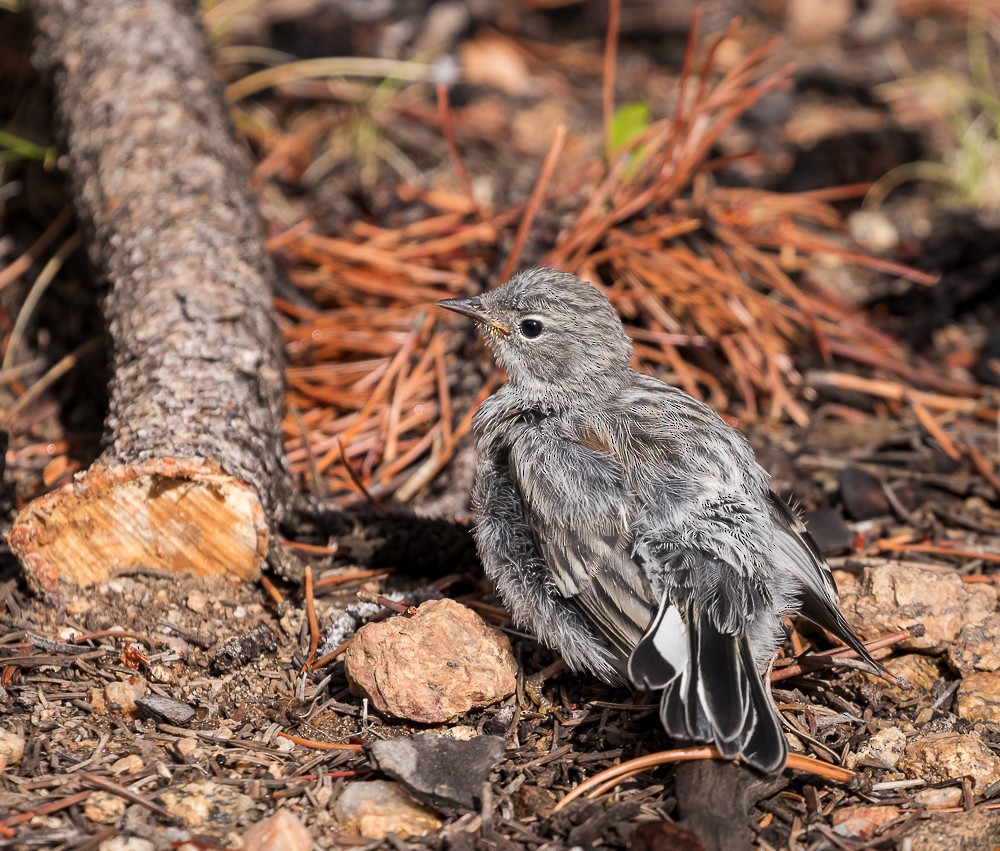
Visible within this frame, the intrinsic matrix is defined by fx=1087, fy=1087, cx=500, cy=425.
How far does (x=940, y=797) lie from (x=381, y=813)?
1812 millimetres

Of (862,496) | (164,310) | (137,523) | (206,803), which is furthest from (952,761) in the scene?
(164,310)

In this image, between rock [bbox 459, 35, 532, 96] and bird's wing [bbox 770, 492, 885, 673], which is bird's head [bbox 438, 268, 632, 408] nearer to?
bird's wing [bbox 770, 492, 885, 673]

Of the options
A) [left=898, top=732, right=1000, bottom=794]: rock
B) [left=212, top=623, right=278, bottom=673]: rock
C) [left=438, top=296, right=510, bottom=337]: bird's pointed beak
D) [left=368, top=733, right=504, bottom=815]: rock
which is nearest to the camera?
[left=368, top=733, right=504, bottom=815]: rock

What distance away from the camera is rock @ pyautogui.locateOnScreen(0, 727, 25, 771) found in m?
3.44

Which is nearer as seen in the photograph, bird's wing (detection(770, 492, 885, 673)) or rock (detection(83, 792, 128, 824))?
rock (detection(83, 792, 128, 824))

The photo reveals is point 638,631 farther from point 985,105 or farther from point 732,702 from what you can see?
point 985,105

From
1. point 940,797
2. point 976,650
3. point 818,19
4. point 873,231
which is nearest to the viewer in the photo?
point 940,797

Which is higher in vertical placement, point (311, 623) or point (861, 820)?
point (311, 623)

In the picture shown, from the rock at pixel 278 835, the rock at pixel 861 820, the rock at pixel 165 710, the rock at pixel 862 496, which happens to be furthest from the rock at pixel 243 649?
the rock at pixel 862 496

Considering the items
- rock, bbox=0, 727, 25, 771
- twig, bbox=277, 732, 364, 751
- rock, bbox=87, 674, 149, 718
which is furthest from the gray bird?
rock, bbox=0, 727, 25, 771

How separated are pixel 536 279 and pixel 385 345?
52.9 inches

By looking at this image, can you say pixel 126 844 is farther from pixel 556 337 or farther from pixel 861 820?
pixel 556 337

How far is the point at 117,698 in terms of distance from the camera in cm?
380

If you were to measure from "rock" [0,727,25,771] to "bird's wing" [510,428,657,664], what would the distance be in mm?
1857
